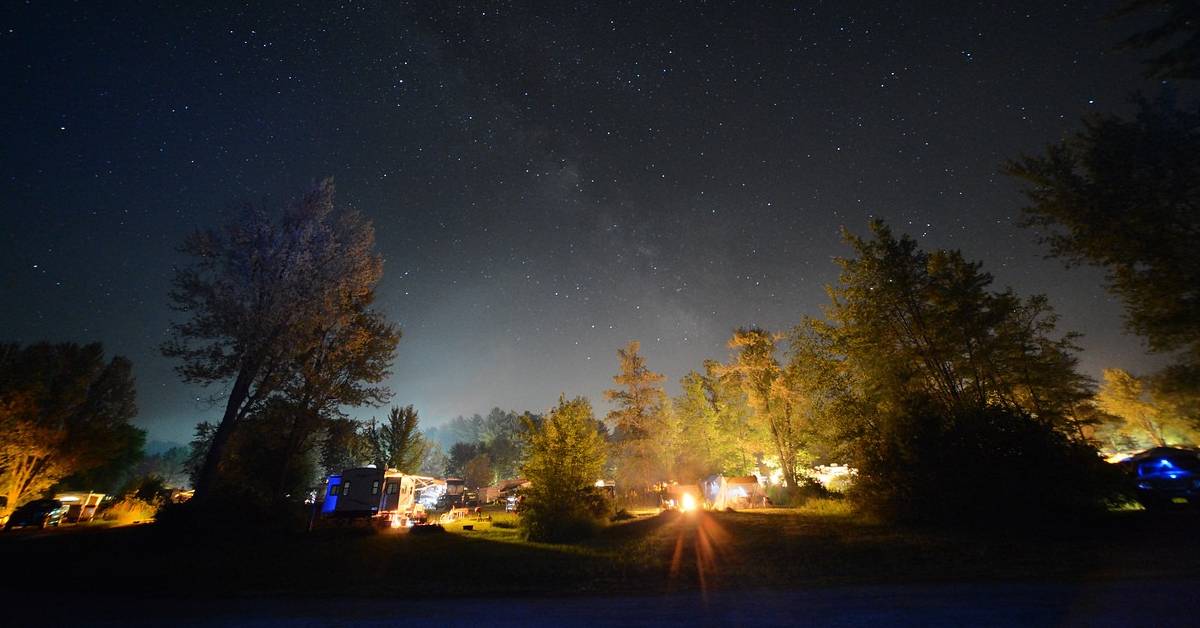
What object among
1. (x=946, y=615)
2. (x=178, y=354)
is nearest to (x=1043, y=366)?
(x=946, y=615)

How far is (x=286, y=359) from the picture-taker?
2023cm

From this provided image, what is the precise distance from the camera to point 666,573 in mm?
9430

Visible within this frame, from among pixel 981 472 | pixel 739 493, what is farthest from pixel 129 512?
pixel 981 472

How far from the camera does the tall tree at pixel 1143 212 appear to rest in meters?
16.3

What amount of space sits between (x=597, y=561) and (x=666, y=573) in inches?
102

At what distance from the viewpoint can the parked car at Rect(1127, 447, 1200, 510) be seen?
18.3 metres

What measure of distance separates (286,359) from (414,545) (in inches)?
448

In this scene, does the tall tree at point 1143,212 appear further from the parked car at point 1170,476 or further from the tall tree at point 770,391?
the tall tree at point 770,391

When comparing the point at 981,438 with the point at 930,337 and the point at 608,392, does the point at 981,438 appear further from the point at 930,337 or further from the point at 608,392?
the point at 608,392

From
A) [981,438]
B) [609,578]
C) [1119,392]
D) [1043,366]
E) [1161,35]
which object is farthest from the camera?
[1119,392]

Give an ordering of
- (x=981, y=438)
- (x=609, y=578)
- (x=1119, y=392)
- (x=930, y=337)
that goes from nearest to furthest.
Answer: (x=609, y=578)
(x=981, y=438)
(x=930, y=337)
(x=1119, y=392)

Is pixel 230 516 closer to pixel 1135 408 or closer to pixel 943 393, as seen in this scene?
pixel 943 393

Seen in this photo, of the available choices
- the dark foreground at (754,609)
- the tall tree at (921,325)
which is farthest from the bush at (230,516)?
the tall tree at (921,325)

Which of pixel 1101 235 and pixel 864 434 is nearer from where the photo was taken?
pixel 1101 235
